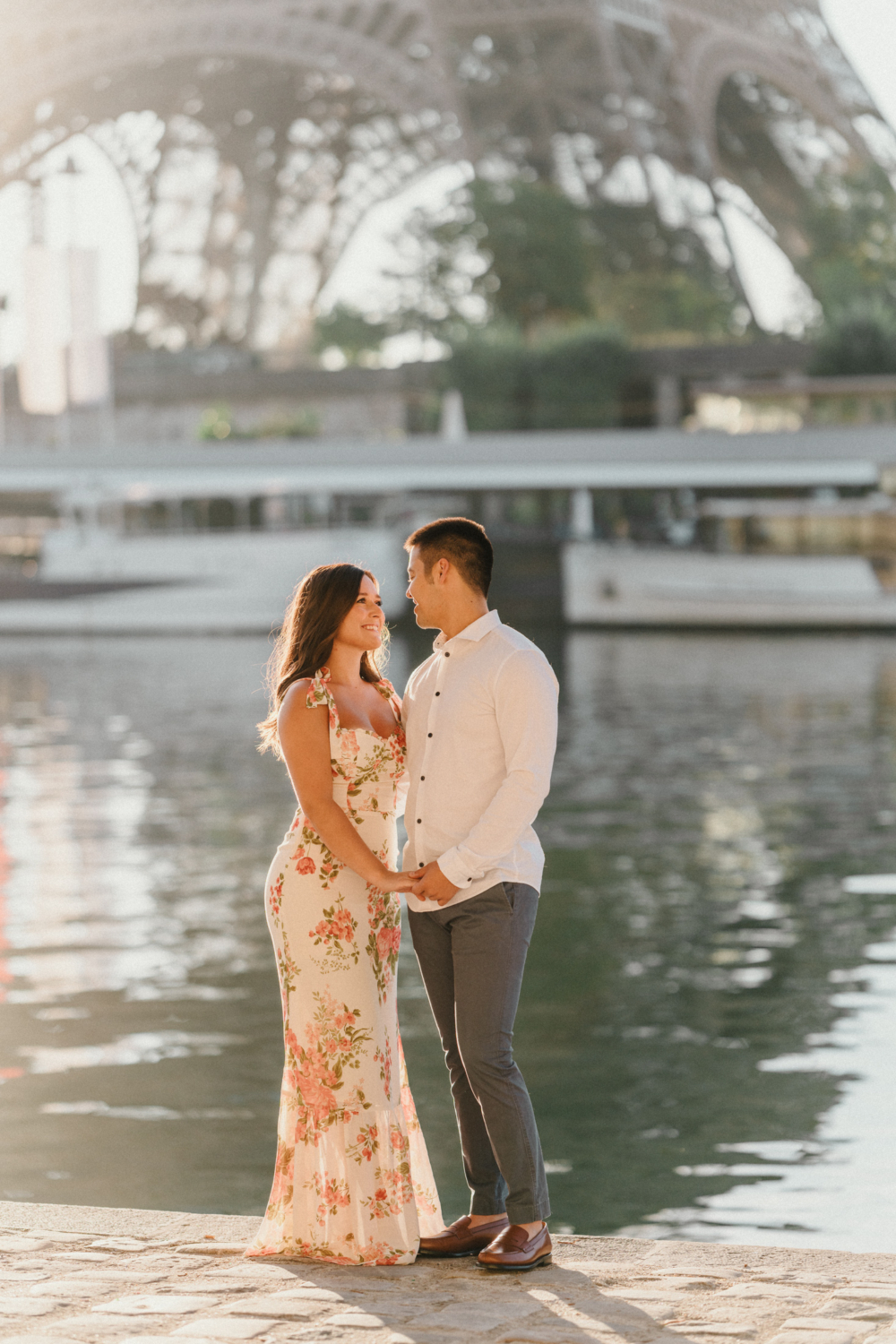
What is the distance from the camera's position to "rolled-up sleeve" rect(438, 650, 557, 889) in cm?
400

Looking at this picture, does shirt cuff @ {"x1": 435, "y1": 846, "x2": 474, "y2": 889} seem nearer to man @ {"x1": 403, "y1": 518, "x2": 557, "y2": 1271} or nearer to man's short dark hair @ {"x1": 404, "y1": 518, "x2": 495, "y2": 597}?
man @ {"x1": 403, "y1": 518, "x2": 557, "y2": 1271}

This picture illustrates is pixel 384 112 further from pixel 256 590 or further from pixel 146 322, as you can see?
pixel 256 590

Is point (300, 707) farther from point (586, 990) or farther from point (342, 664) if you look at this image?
point (586, 990)

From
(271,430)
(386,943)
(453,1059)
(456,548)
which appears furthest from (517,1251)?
(271,430)

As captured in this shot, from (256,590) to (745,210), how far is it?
115 feet

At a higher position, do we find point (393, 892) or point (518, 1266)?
point (393, 892)

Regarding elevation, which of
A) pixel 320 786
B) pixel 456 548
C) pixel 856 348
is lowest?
pixel 320 786

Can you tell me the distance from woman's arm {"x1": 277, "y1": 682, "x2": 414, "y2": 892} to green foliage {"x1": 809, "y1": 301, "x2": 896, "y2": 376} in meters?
53.5

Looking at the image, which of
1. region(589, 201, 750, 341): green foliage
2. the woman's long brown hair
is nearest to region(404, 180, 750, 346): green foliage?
region(589, 201, 750, 341): green foliage

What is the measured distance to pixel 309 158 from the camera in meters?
73.0

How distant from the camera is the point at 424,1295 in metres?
3.80

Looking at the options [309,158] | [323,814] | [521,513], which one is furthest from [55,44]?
[323,814]

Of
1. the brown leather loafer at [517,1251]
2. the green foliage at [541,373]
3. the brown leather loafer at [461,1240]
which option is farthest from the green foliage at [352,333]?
the brown leather loafer at [517,1251]

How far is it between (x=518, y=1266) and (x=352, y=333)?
64335mm
